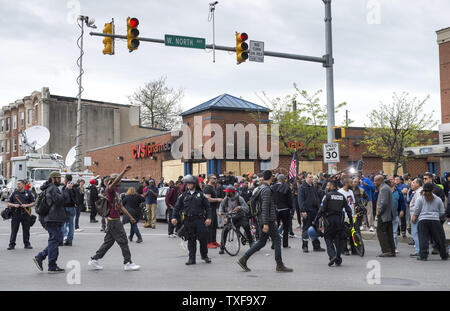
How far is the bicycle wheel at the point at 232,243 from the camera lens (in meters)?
11.5

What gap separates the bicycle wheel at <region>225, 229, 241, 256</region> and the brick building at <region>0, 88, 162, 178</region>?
45.7m

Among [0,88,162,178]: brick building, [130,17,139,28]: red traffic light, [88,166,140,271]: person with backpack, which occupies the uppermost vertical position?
→ [0,88,162,178]: brick building

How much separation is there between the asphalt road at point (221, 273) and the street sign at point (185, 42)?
584cm

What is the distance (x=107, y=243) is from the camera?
9461 millimetres

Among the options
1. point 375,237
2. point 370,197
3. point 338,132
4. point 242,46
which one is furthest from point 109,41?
→ point 375,237

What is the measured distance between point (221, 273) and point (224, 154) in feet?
76.3

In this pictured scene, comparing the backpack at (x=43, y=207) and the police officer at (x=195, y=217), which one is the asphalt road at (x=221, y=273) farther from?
the backpack at (x=43, y=207)

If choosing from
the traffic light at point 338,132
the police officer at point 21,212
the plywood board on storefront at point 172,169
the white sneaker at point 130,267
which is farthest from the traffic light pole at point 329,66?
the plywood board on storefront at point 172,169

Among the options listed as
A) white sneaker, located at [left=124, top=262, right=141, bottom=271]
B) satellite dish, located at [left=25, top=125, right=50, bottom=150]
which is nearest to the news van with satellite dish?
satellite dish, located at [left=25, top=125, right=50, bottom=150]

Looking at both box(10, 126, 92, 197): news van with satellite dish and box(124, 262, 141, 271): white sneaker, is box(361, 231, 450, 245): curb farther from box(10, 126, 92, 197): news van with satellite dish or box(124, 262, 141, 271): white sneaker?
box(10, 126, 92, 197): news van with satellite dish

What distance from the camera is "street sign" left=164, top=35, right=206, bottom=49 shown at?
14398mm

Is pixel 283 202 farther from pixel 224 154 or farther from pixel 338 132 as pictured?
pixel 224 154
